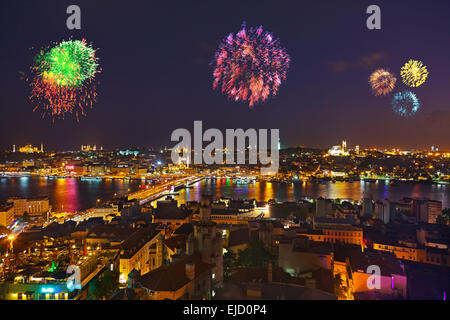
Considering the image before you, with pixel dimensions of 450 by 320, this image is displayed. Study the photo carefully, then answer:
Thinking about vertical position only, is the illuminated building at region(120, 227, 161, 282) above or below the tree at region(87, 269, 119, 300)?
above

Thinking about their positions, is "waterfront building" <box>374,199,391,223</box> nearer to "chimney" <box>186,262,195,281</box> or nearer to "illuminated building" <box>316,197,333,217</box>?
"illuminated building" <box>316,197,333,217</box>

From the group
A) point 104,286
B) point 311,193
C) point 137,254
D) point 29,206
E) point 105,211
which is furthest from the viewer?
point 311,193

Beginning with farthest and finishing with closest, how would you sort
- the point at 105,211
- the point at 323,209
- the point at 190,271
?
the point at 105,211 → the point at 323,209 → the point at 190,271

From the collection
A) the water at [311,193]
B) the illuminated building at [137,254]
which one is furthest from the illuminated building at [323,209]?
the water at [311,193]

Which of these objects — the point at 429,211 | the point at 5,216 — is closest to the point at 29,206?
the point at 5,216

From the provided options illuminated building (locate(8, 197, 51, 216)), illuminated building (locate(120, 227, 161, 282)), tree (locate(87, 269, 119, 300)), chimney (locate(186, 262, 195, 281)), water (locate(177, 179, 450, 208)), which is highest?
chimney (locate(186, 262, 195, 281))

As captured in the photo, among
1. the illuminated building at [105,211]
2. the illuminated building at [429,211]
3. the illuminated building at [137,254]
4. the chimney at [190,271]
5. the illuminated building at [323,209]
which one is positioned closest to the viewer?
the chimney at [190,271]

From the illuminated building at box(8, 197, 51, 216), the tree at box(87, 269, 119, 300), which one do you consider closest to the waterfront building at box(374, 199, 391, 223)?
the tree at box(87, 269, 119, 300)

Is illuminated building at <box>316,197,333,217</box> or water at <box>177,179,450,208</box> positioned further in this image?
water at <box>177,179,450,208</box>

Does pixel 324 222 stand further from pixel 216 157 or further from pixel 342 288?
pixel 216 157

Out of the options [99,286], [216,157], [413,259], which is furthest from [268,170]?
[99,286]

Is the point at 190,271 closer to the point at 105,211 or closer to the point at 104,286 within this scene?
the point at 104,286

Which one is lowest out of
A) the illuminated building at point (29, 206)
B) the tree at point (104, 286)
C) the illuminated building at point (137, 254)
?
the illuminated building at point (29, 206)

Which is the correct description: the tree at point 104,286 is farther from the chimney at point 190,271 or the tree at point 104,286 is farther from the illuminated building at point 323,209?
the illuminated building at point 323,209
